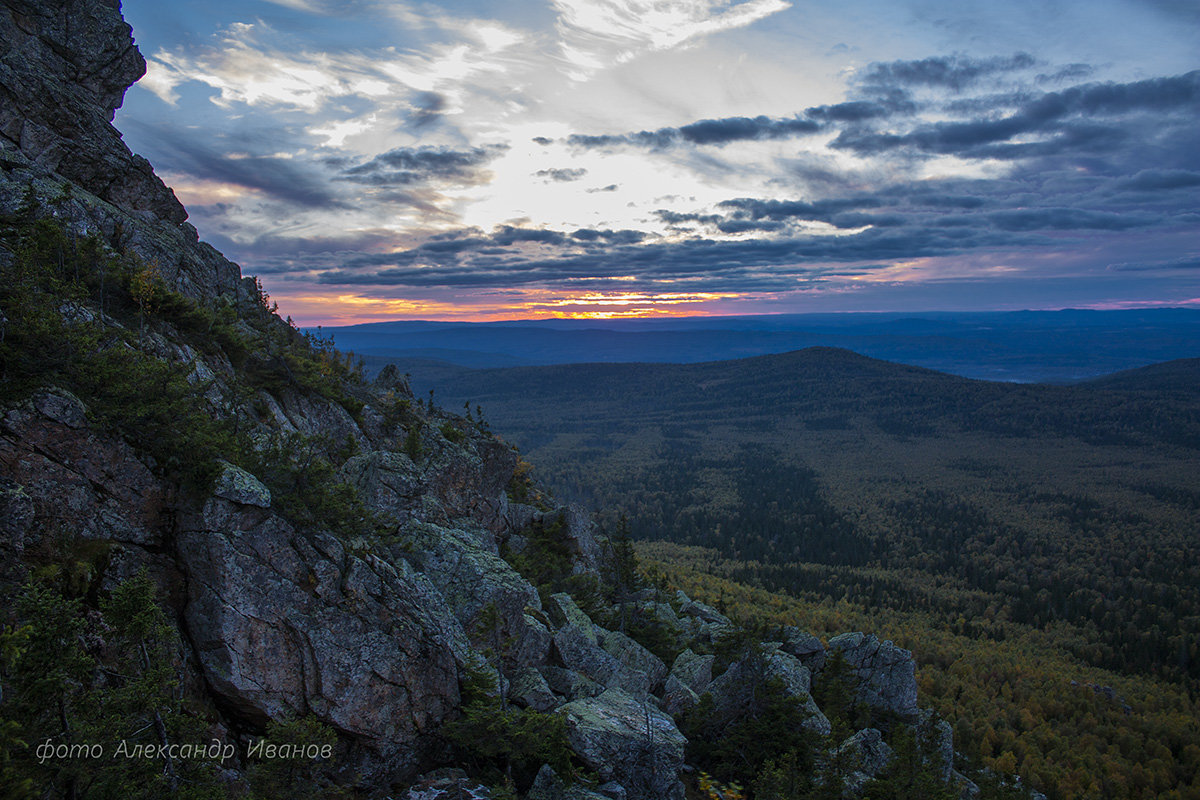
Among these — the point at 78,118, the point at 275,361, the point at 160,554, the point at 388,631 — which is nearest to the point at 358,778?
the point at 388,631

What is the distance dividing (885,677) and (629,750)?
1059 inches

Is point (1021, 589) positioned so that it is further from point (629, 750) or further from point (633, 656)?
point (629, 750)

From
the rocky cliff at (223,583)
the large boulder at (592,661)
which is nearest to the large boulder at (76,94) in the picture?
the rocky cliff at (223,583)

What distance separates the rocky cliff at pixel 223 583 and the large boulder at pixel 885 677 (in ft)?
12.1

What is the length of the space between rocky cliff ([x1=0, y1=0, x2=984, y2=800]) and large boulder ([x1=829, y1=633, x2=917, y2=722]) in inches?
145

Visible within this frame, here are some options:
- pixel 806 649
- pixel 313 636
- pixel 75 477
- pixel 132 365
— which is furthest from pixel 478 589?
pixel 806 649

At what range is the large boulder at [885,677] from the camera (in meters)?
36.7

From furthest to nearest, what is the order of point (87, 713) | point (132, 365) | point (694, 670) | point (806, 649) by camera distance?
point (806, 649) → point (694, 670) → point (132, 365) → point (87, 713)

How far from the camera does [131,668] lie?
1215cm

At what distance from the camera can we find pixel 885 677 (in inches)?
1475

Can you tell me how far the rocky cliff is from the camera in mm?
11641

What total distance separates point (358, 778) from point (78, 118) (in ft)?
111

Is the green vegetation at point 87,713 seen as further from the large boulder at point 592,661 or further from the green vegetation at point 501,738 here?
the large boulder at point 592,661

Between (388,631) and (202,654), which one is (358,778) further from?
(202,654)
